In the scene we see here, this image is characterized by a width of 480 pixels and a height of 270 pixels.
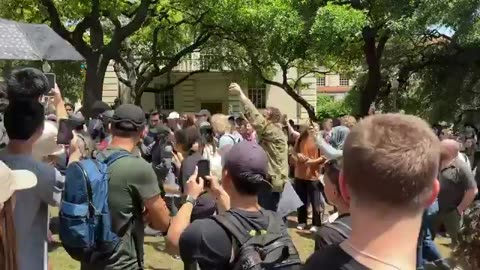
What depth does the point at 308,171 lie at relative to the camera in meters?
10.4

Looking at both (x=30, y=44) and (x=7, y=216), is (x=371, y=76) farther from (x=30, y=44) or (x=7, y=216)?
(x=7, y=216)

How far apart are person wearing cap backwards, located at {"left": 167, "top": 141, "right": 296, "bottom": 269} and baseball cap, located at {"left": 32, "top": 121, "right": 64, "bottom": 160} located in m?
0.96

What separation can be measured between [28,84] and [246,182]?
1763 millimetres

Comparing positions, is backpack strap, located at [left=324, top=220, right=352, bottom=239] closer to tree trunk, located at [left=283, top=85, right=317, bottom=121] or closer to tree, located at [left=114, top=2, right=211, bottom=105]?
tree, located at [left=114, top=2, right=211, bottom=105]

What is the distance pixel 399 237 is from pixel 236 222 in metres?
1.39

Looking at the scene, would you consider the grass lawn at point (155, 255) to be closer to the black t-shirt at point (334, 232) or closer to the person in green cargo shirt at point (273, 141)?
the person in green cargo shirt at point (273, 141)

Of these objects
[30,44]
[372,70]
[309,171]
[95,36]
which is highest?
[95,36]

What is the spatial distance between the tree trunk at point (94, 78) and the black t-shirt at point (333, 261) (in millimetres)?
18377

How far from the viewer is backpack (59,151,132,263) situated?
387 centimetres

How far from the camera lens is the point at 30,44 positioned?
5836 millimetres

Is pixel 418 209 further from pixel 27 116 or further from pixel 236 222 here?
pixel 27 116

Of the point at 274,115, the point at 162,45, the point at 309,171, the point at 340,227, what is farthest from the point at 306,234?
the point at 162,45

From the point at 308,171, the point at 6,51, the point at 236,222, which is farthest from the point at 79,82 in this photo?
the point at 236,222

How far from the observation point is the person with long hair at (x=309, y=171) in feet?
33.9
